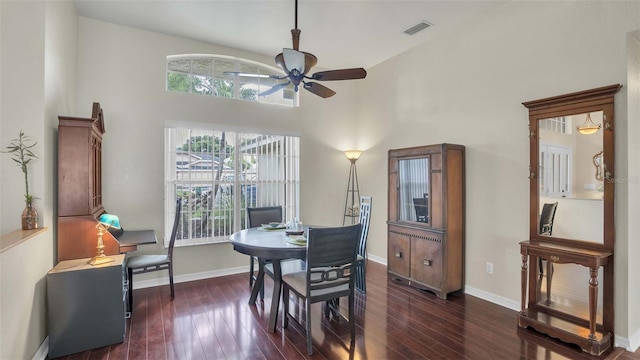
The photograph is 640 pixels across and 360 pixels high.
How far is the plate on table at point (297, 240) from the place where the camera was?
109 inches

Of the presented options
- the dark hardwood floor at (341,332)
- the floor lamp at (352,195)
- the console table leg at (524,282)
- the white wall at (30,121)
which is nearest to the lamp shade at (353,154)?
the floor lamp at (352,195)

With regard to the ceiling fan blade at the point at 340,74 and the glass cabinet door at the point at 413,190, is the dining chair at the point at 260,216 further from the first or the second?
the ceiling fan blade at the point at 340,74

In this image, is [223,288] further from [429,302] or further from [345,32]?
[345,32]

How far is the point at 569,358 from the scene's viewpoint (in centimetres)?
238

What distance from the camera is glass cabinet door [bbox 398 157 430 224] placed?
3.83m

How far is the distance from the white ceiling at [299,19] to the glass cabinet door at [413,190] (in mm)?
1669

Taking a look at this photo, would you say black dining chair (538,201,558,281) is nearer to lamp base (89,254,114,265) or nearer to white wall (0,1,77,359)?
lamp base (89,254,114,265)

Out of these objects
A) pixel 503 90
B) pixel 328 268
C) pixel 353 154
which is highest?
pixel 503 90

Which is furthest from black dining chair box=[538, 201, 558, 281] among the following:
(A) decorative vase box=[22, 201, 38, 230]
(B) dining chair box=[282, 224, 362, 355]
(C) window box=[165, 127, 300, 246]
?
(A) decorative vase box=[22, 201, 38, 230]

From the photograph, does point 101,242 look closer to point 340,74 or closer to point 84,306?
point 84,306

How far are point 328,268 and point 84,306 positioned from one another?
198 centimetres

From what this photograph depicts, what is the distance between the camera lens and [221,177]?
14.5ft

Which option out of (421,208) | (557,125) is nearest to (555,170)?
(557,125)

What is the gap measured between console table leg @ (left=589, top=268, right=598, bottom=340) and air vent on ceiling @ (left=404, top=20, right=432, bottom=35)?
3041mm
